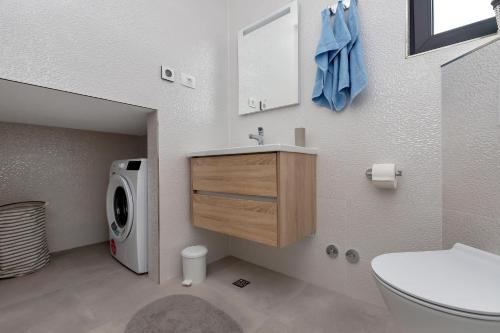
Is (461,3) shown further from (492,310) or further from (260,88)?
(492,310)

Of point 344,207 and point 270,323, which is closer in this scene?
point 270,323

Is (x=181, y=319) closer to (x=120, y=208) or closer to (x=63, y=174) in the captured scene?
(x=120, y=208)

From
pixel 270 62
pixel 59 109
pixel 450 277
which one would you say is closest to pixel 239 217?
pixel 450 277

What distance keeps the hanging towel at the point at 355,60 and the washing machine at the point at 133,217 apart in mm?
1510

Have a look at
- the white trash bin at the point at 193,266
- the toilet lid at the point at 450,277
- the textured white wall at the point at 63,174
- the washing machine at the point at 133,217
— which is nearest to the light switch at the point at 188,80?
the washing machine at the point at 133,217

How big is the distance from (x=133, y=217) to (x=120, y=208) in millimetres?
352

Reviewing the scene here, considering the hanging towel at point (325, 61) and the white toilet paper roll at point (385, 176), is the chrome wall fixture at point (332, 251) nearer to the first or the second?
the white toilet paper roll at point (385, 176)

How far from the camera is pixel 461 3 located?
3.90 ft

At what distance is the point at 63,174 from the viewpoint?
2.27m

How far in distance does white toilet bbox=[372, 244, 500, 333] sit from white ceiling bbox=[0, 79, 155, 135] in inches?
63.6

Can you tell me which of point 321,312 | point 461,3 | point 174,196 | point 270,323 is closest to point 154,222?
point 174,196

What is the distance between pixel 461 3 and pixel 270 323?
192 centimetres

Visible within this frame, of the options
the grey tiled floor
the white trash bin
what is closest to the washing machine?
the grey tiled floor

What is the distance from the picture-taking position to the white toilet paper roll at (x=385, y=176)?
4.00 feet
